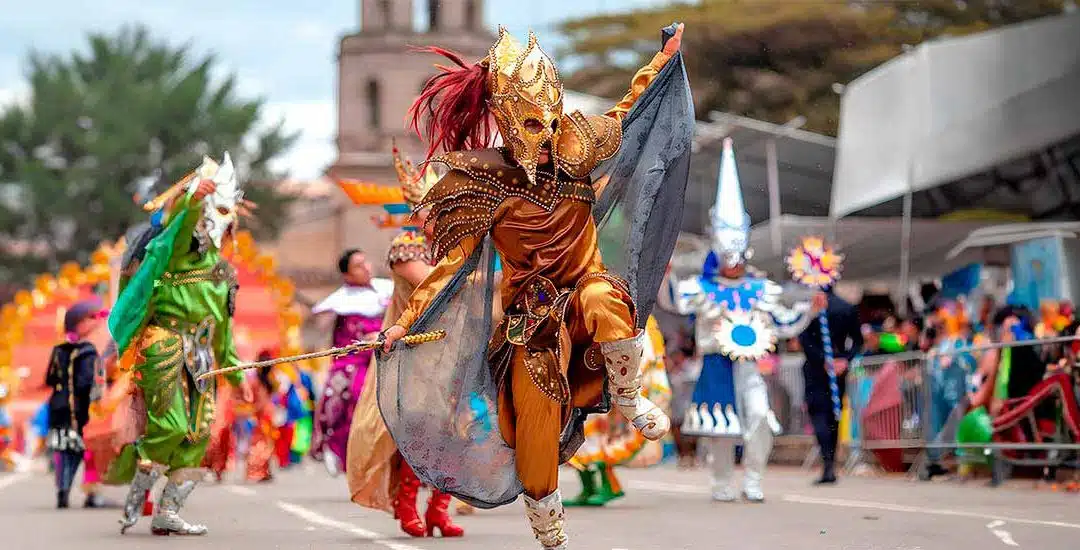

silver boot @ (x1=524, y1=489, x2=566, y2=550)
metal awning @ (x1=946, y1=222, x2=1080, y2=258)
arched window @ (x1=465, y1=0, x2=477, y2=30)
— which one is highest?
arched window @ (x1=465, y1=0, x2=477, y2=30)

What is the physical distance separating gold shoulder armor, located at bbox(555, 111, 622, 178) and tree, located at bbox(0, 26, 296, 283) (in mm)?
56275

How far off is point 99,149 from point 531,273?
58137mm

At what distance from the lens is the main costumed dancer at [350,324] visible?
14695mm

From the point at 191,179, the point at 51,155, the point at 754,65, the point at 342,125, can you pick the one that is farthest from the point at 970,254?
the point at 342,125

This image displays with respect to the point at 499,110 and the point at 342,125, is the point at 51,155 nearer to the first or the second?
the point at 342,125

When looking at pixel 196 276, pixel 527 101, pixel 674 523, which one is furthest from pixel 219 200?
pixel 527 101

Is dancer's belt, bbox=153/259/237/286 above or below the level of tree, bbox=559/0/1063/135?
below

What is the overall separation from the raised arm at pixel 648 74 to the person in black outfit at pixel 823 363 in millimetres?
8499

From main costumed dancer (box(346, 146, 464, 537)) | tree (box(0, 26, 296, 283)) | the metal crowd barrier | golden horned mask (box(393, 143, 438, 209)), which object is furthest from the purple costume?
tree (box(0, 26, 296, 283))

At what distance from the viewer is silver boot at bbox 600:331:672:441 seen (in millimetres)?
8656

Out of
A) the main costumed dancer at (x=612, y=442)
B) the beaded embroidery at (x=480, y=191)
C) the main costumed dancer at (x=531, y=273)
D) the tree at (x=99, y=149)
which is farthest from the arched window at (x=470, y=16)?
the beaded embroidery at (x=480, y=191)

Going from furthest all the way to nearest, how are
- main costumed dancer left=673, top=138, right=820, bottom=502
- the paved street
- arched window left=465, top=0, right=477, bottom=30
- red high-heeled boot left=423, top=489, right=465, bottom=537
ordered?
arched window left=465, top=0, right=477, bottom=30 < main costumed dancer left=673, top=138, right=820, bottom=502 < red high-heeled boot left=423, top=489, right=465, bottom=537 < the paved street

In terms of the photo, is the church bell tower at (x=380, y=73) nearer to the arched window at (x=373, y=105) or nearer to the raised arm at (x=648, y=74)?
the arched window at (x=373, y=105)

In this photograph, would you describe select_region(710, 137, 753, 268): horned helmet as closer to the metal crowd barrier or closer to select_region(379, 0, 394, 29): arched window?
the metal crowd barrier
